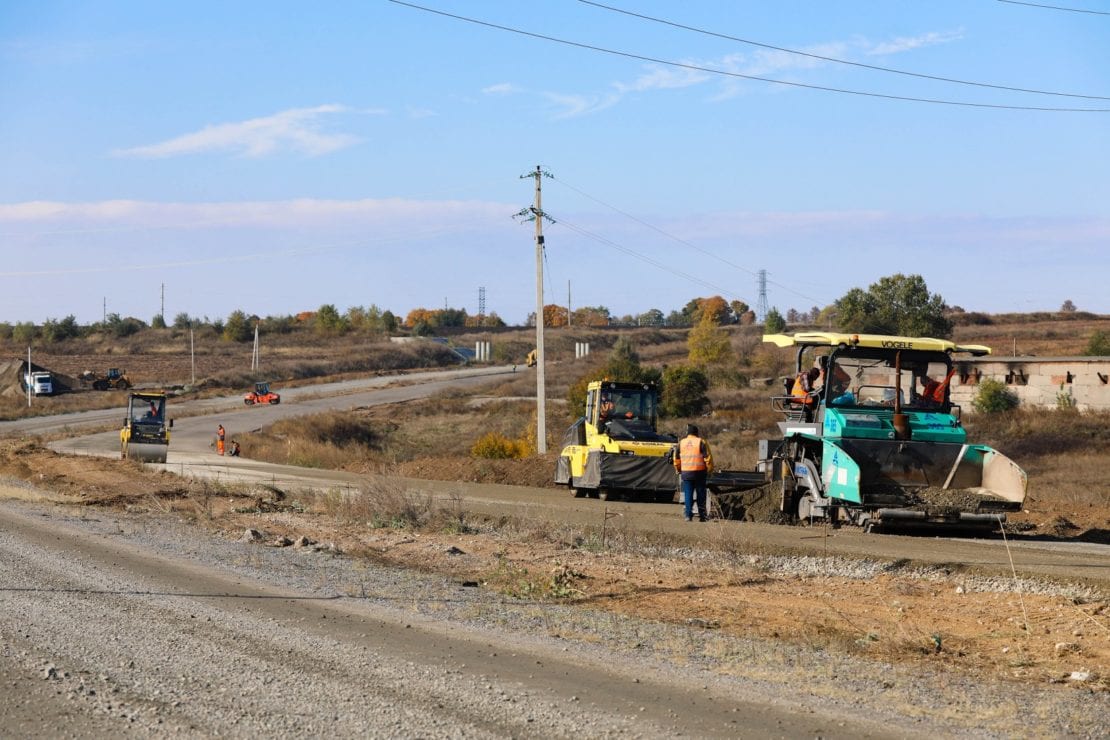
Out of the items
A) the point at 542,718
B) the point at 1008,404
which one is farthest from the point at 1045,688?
the point at 1008,404

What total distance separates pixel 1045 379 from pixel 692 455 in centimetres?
3678

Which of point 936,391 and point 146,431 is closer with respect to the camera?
point 936,391

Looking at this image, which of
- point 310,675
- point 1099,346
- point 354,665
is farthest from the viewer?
point 1099,346

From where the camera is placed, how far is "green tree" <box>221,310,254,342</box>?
139100 millimetres

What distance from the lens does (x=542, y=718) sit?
7387 mm

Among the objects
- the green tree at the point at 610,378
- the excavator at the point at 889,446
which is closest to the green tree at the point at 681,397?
the green tree at the point at 610,378

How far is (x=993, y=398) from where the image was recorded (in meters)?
50.2

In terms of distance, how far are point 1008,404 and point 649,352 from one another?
5456cm

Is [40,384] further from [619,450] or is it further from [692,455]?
[692,455]

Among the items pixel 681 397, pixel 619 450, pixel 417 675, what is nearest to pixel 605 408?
pixel 619 450

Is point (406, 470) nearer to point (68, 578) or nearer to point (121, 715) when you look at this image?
point (68, 578)

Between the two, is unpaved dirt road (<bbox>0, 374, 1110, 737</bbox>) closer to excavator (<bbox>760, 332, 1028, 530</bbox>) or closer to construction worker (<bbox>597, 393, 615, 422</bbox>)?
excavator (<bbox>760, 332, 1028, 530</bbox>)

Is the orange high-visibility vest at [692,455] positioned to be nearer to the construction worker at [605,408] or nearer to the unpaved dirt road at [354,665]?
the unpaved dirt road at [354,665]

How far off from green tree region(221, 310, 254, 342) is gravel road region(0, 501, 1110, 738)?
131 metres
